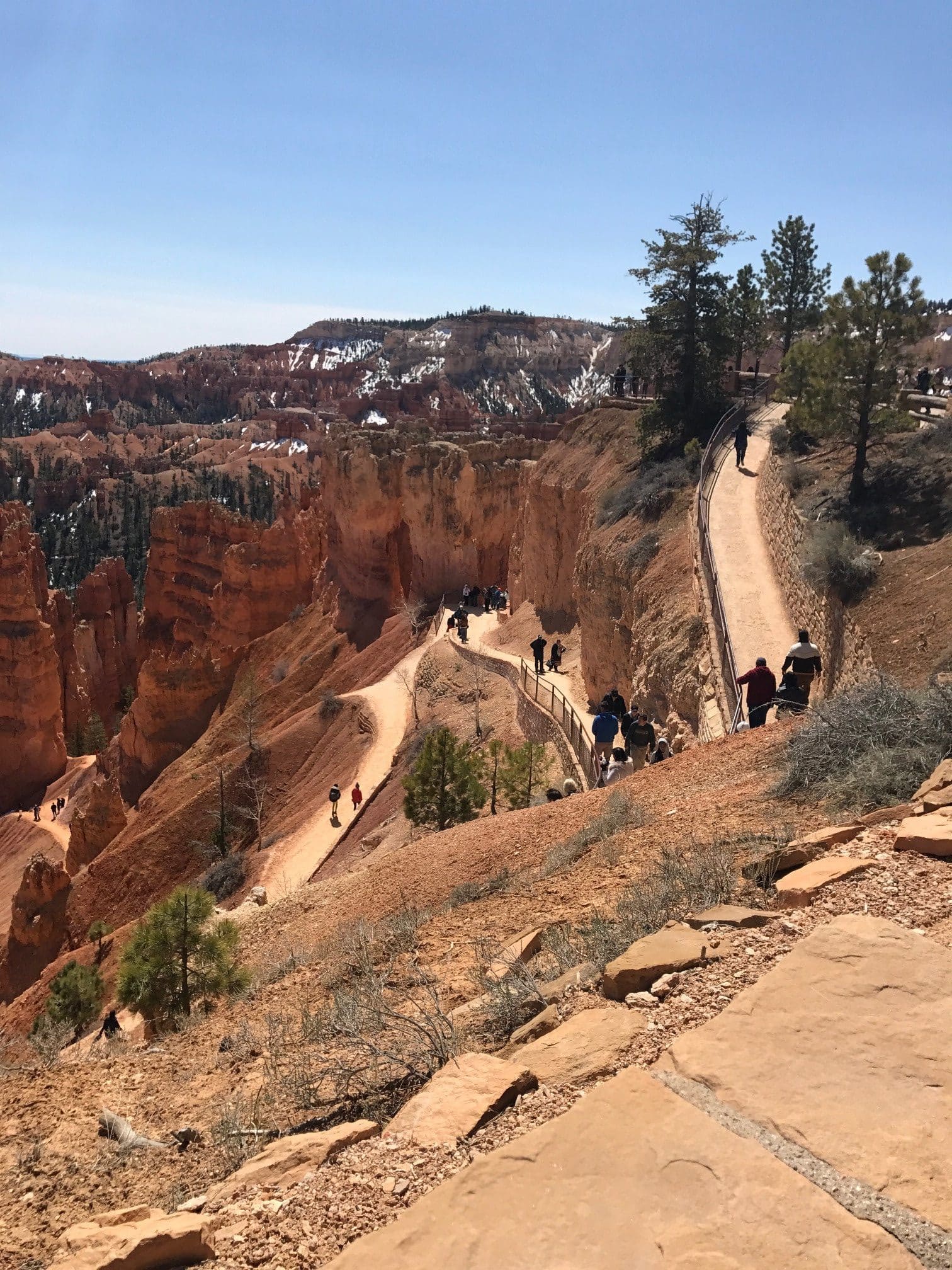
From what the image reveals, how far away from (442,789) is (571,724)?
3.42 metres

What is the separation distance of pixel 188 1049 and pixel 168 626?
54762 millimetres

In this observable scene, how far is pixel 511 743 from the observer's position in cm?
2272

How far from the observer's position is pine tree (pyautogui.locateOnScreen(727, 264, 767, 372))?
3080 centimetres

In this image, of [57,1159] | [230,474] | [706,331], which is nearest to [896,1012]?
[57,1159]

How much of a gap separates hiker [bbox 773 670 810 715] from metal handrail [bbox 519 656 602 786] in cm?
339

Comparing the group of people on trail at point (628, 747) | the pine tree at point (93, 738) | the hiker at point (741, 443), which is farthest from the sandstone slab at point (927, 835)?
the pine tree at point (93, 738)

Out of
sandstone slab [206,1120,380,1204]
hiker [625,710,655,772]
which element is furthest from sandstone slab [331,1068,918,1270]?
hiker [625,710,655,772]

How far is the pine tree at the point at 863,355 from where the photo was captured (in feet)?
55.3

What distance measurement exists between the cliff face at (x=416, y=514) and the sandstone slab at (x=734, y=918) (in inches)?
1437

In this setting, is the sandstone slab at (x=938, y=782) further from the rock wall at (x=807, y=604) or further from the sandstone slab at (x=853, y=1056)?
the rock wall at (x=807, y=604)

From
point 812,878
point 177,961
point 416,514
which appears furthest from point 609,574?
point 416,514

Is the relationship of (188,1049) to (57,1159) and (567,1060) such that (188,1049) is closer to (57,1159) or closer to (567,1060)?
(57,1159)

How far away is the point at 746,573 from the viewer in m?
18.4

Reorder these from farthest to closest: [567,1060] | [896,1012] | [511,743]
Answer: [511,743], [567,1060], [896,1012]
